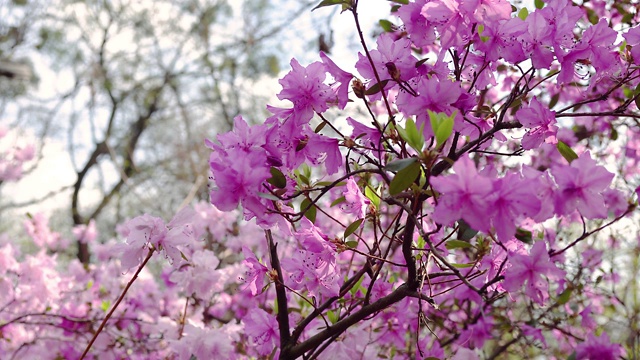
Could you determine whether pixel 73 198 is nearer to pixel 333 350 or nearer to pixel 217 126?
pixel 217 126

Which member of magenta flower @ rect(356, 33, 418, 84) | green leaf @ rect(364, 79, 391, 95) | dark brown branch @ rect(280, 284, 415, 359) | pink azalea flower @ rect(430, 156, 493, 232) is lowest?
pink azalea flower @ rect(430, 156, 493, 232)

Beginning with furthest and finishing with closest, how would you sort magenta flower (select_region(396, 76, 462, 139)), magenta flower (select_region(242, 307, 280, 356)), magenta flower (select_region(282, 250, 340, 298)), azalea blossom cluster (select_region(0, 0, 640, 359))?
magenta flower (select_region(242, 307, 280, 356))
magenta flower (select_region(282, 250, 340, 298))
magenta flower (select_region(396, 76, 462, 139))
azalea blossom cluster (select_region(0, 0, 640, 359))

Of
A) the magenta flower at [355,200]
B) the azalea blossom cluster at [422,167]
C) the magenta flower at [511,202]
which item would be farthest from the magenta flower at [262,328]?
the magenta flower at [511,202]

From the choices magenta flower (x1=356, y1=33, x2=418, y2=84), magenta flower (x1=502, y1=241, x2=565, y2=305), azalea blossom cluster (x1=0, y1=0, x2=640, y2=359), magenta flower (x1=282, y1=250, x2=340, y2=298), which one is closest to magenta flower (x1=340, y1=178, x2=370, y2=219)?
azalea blossom cluster (x1=0, y1=0, x2=640, y2=359)

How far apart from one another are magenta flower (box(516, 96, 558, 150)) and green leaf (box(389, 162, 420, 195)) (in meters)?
0.32

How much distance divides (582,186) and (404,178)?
27cm

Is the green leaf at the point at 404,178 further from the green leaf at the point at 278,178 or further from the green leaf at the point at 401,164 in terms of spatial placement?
the green leaf at the point at 278,178

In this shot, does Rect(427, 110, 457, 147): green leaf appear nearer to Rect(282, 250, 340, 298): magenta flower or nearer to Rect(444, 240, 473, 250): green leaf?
Rect(444, 240, 473, 250): green leaf

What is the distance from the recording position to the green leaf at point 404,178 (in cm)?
85

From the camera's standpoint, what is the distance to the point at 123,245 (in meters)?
1.22

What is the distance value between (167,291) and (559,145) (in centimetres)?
289

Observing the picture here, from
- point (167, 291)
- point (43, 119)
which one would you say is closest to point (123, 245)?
point (167, 291)

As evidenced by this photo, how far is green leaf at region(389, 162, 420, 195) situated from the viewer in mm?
854

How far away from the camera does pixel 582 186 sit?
839mm
